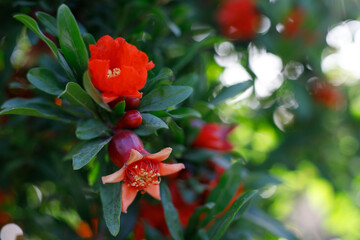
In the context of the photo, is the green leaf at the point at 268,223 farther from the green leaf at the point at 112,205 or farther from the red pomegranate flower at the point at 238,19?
the red pomegranate flower at the point at 238,19

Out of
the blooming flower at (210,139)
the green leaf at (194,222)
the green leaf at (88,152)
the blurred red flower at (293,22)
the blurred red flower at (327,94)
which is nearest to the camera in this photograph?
the green leaf at (88,152)

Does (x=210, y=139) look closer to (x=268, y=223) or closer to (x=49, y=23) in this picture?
(x=268, y=223)

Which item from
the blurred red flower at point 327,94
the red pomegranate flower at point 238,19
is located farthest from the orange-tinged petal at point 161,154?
the blurred red flower at point 327,94

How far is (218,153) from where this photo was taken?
2.95 feet

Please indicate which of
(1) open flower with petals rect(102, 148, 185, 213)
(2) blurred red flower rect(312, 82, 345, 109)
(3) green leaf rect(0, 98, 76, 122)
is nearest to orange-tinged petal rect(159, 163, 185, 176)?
(1) open flower with petals rect(102, 148, 185, 213)

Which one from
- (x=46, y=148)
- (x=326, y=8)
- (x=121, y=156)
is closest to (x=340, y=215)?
(x=326, y=8)

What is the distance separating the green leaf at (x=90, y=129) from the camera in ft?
1.97

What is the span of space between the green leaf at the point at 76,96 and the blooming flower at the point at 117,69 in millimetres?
27

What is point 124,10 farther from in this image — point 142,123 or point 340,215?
point 340,215

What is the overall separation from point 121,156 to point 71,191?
356 millimetres

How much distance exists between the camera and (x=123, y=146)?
598 millimetres

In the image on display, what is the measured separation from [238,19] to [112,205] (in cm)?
86

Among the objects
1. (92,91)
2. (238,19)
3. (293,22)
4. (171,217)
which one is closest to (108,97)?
(92,91)

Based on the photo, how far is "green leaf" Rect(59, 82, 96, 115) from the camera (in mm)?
565
